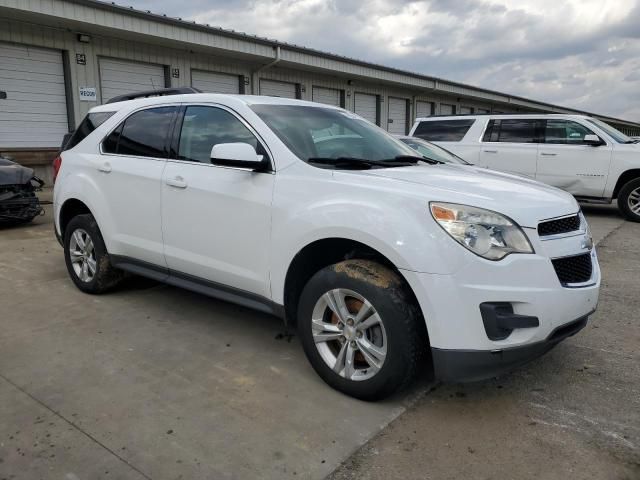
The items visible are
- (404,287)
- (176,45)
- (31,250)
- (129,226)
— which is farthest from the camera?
(176,45)

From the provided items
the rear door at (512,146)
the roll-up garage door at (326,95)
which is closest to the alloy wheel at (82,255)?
the rear door at (512,146)

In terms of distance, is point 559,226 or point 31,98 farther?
point 31,98

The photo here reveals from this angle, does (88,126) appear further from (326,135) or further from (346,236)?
(346,236)

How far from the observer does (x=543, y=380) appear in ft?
10.4

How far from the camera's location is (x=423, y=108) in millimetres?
26062

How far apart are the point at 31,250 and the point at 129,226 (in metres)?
3.12

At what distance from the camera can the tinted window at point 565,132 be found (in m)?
9.50

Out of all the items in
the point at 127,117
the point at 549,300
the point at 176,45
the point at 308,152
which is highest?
the point at 176,45

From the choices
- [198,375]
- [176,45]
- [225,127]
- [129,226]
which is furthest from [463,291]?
[176,45]

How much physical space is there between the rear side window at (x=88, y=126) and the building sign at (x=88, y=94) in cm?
889

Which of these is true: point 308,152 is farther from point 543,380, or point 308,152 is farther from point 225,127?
point 543,380

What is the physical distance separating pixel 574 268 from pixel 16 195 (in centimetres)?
772

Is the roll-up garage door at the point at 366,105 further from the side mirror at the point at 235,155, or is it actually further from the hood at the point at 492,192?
the side mirror at the point at 235,155

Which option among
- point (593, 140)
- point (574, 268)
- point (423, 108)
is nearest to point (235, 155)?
point (574, 268)
